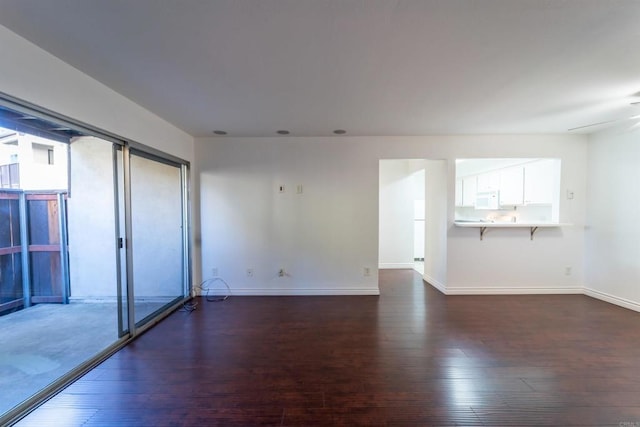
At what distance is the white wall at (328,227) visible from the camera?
3.84m

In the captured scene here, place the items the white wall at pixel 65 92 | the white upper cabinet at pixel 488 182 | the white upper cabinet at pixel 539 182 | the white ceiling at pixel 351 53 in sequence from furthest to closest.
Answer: the white upper cabinet at pixel 488 182 → the white upper cabinet at pixel 539 182 → the white wall at pixel 65 92 → the white ceiling at pixel 351 53

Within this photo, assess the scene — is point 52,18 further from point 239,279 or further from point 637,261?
point 637,261

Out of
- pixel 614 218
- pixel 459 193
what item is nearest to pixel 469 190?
pixel 459 193

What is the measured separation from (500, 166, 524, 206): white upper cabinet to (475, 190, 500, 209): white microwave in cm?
8

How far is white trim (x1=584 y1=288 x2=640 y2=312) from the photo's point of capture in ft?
10.7

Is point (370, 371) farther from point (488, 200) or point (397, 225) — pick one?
point (488, 200)

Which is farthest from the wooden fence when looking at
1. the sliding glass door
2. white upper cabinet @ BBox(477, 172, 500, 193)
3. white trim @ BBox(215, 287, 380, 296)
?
white upper cabinet @ BBox(477, 172, 500, 193)

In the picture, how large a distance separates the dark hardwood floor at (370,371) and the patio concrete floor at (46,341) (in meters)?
0.23

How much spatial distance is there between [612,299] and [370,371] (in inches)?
154

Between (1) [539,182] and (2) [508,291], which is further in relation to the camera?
(1) [539,182]

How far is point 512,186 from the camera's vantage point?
4805 millimetres

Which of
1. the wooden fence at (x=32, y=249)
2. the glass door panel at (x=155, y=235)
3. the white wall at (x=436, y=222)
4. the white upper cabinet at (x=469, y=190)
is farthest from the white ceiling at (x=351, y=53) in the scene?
the white upper cabinet at (x=469, y=190)

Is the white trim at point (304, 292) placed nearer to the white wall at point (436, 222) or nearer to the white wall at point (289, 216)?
the white wall at point (289, 216)

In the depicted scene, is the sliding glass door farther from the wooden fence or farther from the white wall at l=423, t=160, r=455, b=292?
the white wall at l=423, t=160, r=455, b=292
